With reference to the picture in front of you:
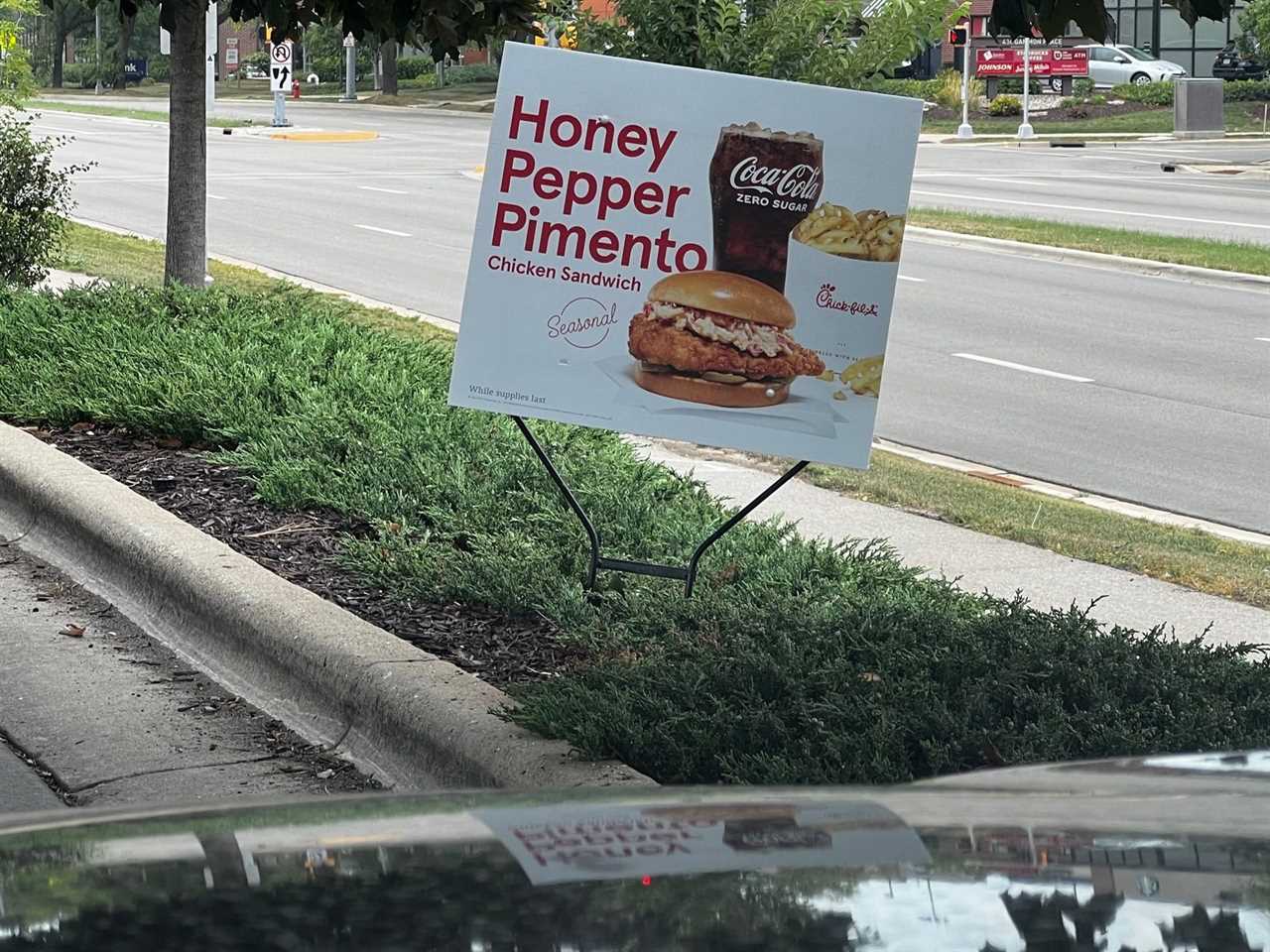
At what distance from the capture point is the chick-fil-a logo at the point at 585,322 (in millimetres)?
5152

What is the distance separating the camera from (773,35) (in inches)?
261

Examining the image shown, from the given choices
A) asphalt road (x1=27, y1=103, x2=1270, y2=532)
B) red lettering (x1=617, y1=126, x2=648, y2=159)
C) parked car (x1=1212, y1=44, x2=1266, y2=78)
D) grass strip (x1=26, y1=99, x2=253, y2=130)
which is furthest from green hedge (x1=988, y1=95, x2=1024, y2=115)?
red lettering (x1=617, y1=126, x2=648, y2=159)

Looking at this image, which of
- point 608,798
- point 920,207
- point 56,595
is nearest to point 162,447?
point 56,595

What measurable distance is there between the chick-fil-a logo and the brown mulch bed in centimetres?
95

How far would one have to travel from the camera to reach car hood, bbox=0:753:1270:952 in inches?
58.3

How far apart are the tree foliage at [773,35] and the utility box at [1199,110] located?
1534 inches

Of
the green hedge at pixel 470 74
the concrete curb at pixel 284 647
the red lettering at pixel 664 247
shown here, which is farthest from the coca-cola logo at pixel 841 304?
the green hedge at pixel 470 74

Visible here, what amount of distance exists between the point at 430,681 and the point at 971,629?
59.5 inches

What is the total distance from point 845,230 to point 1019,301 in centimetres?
1202

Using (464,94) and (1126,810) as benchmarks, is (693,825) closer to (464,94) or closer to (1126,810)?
(1126,810)

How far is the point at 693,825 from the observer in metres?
1.93

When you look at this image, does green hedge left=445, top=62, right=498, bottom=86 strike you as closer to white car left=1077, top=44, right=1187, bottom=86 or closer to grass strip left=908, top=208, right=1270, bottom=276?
white car left=1077, top=44, right=1187, bottom=86

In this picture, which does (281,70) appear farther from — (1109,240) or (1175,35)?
(1175,35)

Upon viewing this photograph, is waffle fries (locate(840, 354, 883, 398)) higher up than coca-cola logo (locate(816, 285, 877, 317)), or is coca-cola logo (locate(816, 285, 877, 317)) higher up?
coca-cola logo (locate(816, 285, 877, 317))
